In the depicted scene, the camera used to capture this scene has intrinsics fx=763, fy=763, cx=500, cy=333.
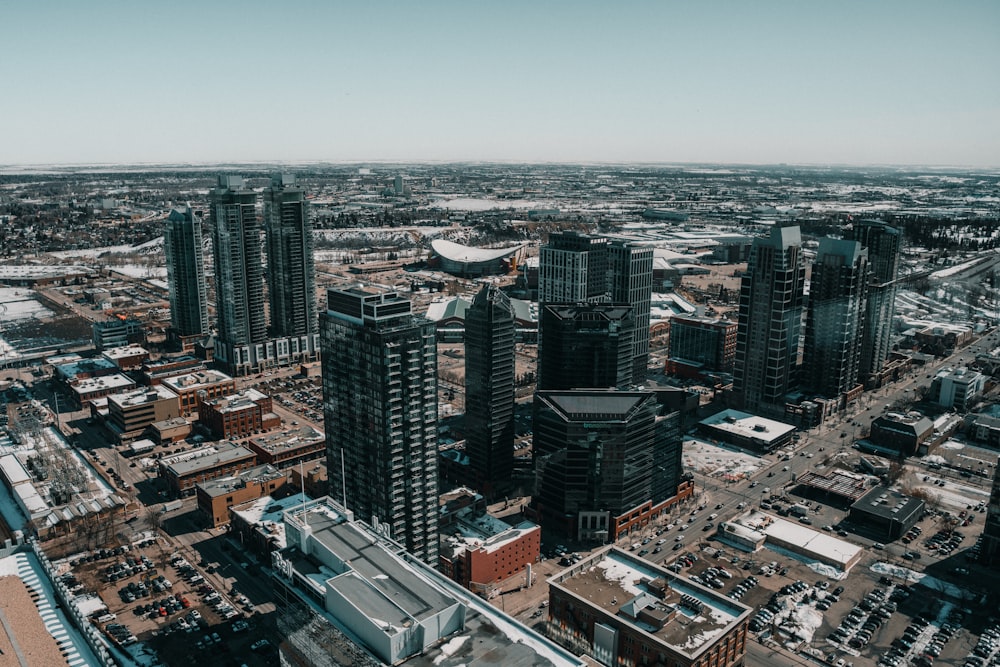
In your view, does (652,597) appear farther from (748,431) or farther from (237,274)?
(237,274)

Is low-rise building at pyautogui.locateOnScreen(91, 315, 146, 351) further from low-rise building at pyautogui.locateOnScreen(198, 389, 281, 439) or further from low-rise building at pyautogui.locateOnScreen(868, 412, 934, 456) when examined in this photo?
low-rise building at pyautogui.locateOnScreen(868, 412, 934, 456)

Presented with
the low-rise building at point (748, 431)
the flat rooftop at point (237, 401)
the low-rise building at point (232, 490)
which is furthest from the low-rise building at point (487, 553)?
the flat rooftop at point (237, 401)

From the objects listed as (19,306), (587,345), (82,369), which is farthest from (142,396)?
(19,306)

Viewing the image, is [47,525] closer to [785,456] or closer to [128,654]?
[128,654]

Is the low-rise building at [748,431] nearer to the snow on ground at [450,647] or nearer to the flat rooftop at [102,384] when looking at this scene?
the snow on ground at [450,647]

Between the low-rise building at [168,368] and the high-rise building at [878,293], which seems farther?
the low-rise building at [168,368]

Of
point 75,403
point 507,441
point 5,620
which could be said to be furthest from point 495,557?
point 75,403

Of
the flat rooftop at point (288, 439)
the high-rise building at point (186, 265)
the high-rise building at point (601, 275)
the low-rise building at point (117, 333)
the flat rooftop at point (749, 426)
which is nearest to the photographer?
the flat rooftop at point (288, 439)
